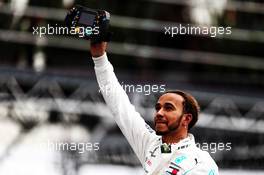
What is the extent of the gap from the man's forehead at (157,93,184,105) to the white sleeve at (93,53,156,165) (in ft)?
0.87

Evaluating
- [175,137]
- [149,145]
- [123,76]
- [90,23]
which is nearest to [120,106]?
[149,145]

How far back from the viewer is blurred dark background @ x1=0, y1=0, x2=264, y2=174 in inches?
227

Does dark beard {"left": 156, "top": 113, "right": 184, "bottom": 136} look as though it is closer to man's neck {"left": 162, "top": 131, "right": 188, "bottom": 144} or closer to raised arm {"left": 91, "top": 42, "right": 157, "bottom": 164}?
man's neck {"left": 162, "top": 131, "right": 188, "bottom": 144}

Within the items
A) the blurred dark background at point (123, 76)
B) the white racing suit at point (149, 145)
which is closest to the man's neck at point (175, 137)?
the white racing suit at point (149, 145)

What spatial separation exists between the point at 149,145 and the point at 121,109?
24 centimetres

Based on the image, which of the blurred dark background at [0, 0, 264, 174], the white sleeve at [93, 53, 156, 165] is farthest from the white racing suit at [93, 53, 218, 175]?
the blurred dark background at [0, 0, 264, 174]

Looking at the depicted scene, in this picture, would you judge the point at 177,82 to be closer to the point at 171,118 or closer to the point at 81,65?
the point at 81,65

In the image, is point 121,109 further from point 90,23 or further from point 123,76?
point 123,76

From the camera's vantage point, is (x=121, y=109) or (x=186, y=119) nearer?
(x=186, y=119)

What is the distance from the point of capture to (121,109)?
3848 millimetres

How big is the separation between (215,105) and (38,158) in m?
1.51

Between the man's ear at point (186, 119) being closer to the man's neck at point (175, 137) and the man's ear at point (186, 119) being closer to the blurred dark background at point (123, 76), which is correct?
the man's neck at point (175, 137)

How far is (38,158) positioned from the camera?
556cm

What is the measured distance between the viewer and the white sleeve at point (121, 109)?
384cm
